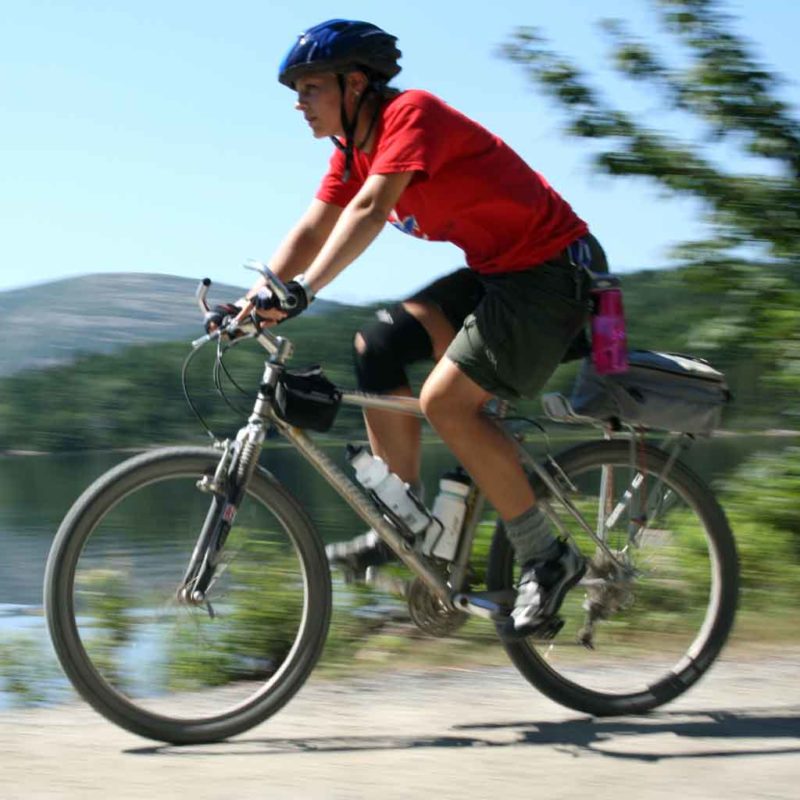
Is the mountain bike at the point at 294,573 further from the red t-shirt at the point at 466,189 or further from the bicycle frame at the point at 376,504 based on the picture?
the red t-shirt at the point at 466,189

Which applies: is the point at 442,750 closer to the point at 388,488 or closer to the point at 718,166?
the point at 388,488

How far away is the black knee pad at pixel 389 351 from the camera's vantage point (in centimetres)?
398

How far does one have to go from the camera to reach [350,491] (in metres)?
3.97

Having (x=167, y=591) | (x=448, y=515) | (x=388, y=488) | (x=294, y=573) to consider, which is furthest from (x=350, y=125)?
(x=167, y=591)

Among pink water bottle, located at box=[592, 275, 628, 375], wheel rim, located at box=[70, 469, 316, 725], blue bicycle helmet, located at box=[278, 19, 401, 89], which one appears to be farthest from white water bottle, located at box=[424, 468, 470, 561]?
blue bicycle helmet, located at box=[278, 19, 401, 89]

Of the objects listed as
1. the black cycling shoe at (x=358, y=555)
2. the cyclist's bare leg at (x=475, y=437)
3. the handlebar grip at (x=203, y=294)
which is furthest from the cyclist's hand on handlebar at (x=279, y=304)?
the black cycling shoe at (x=358, y=555)

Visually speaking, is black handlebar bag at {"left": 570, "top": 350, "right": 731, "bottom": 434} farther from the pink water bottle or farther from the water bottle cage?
the water bottle cage

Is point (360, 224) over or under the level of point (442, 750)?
over

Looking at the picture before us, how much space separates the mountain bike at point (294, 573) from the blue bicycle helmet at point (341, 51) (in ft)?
2.01

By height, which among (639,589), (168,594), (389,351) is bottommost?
(639,589)

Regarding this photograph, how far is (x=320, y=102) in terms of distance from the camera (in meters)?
3.83

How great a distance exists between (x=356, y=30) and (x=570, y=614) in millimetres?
1770

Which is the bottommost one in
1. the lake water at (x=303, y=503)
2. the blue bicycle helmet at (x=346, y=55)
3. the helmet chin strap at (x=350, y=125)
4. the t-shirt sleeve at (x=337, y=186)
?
the lake water at (x=303, y=503)

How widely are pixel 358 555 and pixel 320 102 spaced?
4.12 feet
